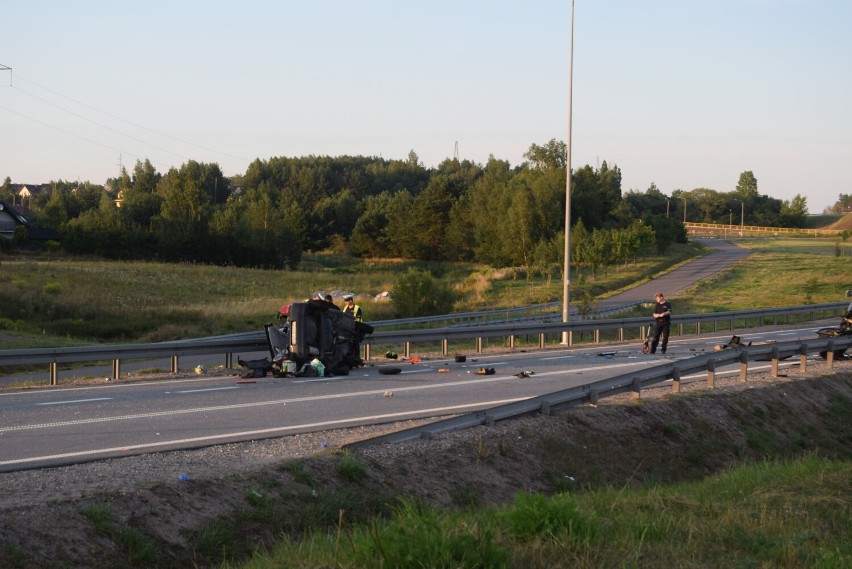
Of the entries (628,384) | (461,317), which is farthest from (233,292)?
(628,384)

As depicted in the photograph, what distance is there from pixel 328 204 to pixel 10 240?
2112 inches

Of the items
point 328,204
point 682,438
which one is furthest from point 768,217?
point 682,438

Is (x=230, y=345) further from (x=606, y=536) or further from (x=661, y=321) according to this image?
(x=606, y=536)

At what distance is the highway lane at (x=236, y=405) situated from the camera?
11.7m

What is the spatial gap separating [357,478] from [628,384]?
21.2 feet

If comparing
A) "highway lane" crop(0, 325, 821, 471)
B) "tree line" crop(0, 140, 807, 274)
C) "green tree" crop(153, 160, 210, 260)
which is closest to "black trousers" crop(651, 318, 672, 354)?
"highway lane" crop(0, 325, 821, 471)

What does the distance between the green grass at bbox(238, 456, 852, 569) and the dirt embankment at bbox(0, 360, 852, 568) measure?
0.99 meters

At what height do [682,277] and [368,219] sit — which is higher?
[368,219]

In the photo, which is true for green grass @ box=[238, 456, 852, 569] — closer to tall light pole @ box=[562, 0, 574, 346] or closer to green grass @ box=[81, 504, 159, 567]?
green grass @ box=[81, 504, 159, 567]

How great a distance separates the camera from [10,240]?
8531 centimetres

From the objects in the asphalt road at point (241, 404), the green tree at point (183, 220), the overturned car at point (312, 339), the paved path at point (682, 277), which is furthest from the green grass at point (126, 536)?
the green tree at point (183, 220)

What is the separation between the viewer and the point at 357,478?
1032 cm

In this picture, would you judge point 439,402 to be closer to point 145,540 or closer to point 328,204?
point 145,540

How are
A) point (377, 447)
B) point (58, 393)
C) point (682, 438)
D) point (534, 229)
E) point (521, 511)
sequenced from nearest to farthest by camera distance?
point (521, 511) < point (377, 447) < point (682, 438) < point (58, 393) < point (534, 229)
